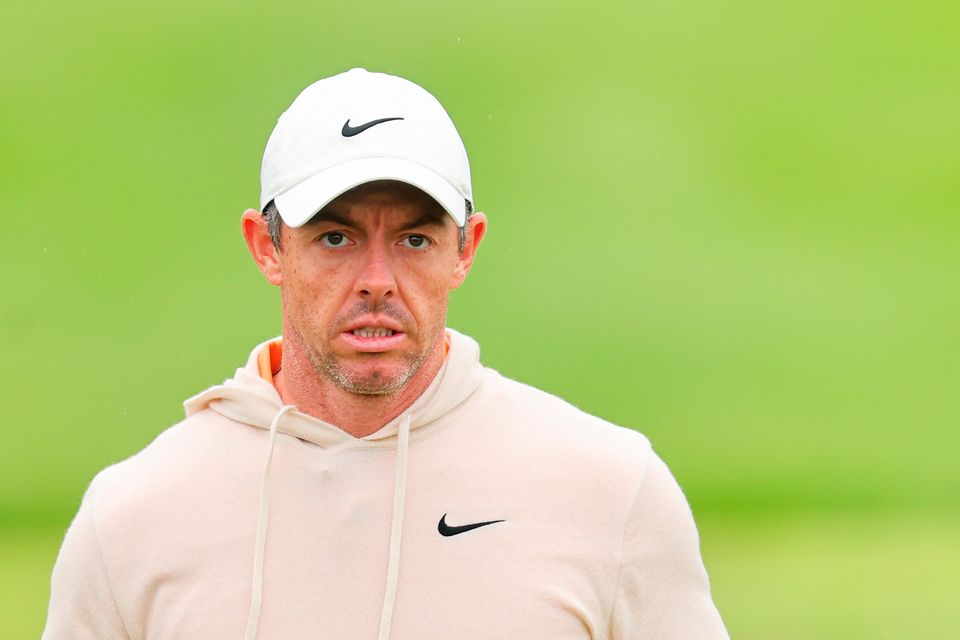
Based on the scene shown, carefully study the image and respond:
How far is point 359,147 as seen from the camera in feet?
5.51

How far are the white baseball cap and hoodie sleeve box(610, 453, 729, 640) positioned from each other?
Result: 36 cm

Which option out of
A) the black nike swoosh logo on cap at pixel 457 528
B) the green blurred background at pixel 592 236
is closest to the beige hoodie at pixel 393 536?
the black nike swoosh logo on cap at pixel 457 528

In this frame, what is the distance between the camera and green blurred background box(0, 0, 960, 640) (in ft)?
16.2

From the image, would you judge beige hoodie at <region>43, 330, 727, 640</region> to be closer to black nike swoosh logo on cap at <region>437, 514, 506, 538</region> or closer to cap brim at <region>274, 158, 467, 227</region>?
black nike swoosh logo on cap at <region>437, 514, 506, 538</region>

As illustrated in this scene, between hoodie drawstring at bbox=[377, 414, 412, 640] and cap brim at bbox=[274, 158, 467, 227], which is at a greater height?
cap brim at bbox=[274, 158, 467, 227]

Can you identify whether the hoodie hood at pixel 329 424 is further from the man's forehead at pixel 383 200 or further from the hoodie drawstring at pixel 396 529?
the man's forehead at pixel 383 200

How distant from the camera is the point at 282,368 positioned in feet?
5.95

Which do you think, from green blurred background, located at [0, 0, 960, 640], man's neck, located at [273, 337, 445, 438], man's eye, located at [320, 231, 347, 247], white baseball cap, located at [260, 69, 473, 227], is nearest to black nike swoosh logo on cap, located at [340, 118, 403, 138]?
white baseball cap, located at [260, 69, 473, 227]

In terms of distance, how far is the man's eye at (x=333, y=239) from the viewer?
1.70 meters

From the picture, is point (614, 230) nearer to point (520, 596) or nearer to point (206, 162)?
point (206, 162)

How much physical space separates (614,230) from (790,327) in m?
0.62

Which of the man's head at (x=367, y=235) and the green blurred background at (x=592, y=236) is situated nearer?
the man's head at (x=367, y=235)

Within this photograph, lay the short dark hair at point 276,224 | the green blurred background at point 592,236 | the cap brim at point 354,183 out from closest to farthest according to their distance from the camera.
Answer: the cap brim at point 354,183, the short dark hair at point 276,224, the green blurred background at point 592,236

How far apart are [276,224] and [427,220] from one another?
183mm
